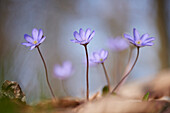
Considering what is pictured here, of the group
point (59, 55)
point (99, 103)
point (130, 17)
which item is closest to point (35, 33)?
point (99, 103)

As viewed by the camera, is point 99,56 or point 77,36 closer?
point 77,36

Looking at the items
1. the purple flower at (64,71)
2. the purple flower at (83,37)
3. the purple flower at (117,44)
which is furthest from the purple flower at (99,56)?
the purple flower at (117,44)

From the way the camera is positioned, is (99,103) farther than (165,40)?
No

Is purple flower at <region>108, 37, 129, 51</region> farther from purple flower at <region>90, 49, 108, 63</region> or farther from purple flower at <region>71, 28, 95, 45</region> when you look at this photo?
purple flower at <region>71, 28, 95, 45</region>

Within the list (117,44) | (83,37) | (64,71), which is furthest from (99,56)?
(117,44)

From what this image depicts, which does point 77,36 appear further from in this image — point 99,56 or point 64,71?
point 64,71

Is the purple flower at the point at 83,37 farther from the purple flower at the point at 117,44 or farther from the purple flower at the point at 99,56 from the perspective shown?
the purple flower at the point at 117,44

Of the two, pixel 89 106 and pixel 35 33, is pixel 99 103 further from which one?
pixel 35 33

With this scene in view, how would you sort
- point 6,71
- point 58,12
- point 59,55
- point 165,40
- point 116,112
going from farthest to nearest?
1. point 58,12
2. point 59,55
3. point 165,40
4. point 6,71
5. point 116,112

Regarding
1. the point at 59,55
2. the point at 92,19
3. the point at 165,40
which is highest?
the point at 92,19

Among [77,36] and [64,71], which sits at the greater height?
[77,36]

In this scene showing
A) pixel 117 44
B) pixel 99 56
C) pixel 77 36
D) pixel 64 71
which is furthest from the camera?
pixel 117 44
